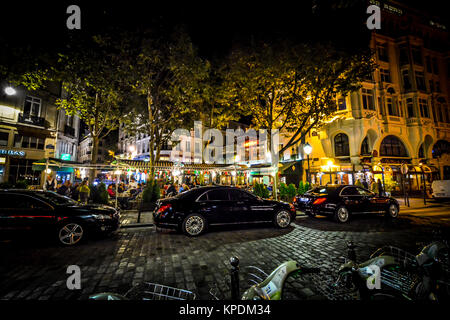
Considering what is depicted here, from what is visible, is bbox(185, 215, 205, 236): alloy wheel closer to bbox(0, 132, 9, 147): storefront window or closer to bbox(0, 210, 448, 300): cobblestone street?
bbox(0, 210, 448, 300): cobblestone street

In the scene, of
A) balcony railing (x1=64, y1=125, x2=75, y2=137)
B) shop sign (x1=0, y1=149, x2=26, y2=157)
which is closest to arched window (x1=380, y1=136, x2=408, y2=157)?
shop sign (x1=0, y1=149, x2=26, y2=157)

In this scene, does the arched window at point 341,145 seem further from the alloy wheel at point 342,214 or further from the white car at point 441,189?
the alloy wheel at point 342,214

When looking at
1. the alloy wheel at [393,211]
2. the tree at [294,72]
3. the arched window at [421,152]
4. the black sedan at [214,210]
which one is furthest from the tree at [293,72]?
the arched window at [421,152]

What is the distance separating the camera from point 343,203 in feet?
29.0

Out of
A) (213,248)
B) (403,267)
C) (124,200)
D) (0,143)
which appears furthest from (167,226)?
(0,143)

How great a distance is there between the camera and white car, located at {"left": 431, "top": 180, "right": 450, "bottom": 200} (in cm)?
1540

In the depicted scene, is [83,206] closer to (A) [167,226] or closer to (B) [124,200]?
(A) [167,226]

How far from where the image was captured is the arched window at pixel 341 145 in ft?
71.3

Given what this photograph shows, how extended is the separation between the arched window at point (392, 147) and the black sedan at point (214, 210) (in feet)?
68.8

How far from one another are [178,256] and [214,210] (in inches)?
97.4

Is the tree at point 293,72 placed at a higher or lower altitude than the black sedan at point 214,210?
higher

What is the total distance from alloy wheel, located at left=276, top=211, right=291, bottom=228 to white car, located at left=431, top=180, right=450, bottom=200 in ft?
55.0

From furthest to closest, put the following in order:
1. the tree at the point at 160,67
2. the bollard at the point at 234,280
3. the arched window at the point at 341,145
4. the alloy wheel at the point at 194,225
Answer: the arched window at the point at 341,145 → the tree at the point at 160,67 → the alloy wheel at the point at 194,225 → the bollard at the point at 234,280

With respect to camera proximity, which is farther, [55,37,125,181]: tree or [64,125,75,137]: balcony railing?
[64,125,75,137]: balcony railing
